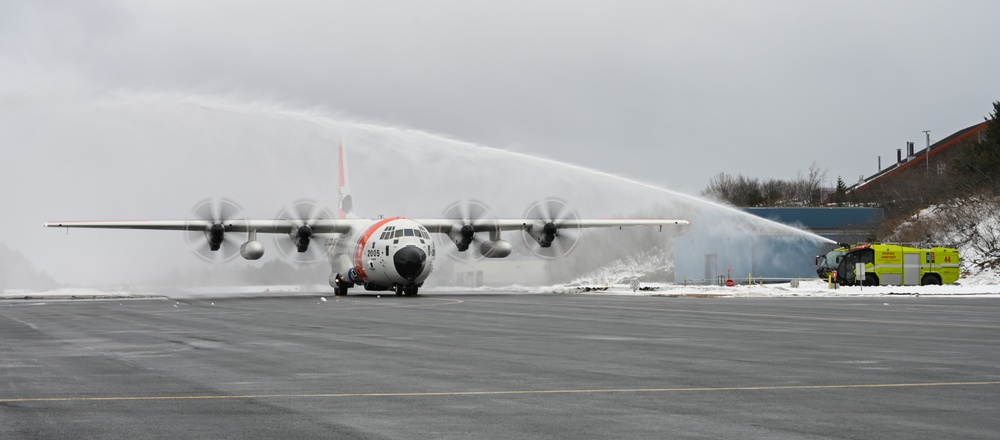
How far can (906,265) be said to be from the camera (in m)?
53.9

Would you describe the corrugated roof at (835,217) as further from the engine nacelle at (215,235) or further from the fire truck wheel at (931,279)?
the engine nacelle at (215,235)

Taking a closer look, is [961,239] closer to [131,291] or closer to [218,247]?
[218,247]

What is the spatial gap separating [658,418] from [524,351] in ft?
24.5

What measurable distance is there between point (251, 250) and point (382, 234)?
7057 mm

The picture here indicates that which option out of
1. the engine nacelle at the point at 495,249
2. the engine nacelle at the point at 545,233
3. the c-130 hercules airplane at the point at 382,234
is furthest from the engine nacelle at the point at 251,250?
the engine nacelle at the point at 545,233

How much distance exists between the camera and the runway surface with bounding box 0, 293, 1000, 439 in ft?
28.2

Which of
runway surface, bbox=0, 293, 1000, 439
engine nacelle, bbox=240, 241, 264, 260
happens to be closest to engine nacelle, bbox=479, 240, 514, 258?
engine nacelle, bbox=240, 241, 264, 260

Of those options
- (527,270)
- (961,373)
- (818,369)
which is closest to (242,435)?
(818,369)

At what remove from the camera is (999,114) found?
2844 inches

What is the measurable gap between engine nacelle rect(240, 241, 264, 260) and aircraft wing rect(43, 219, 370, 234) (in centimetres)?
115

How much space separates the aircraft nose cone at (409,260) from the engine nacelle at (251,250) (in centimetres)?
785

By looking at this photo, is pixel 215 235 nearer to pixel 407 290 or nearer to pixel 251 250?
pixel 251 250

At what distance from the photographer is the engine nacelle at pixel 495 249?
53.0 m

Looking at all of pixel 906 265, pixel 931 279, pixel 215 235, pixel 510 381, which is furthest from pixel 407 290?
pixel 510 381
